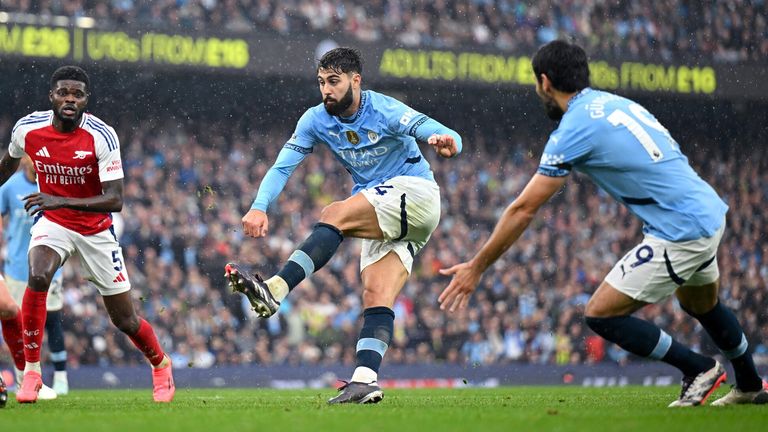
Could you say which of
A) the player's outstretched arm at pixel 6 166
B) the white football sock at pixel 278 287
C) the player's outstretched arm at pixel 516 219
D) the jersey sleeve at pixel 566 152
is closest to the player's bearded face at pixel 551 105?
the jersey sleeve at pixel 566 152

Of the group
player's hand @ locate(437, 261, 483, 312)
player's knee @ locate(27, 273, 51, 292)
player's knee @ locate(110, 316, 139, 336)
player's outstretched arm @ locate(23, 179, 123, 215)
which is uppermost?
player's outstretched arm @ locate(23, 179, 123, 215)

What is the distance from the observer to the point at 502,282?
64.8 ft

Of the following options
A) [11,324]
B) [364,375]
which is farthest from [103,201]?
[364,375]

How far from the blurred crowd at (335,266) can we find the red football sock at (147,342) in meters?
7.57

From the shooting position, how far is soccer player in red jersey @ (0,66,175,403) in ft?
25.6

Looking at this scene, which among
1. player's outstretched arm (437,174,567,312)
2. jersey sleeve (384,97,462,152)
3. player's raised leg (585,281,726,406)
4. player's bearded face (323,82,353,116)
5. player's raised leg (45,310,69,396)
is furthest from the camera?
player's raised leg (45,310,69,396)

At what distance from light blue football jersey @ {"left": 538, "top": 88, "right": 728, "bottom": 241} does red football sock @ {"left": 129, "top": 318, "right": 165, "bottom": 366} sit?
3542 millimetres

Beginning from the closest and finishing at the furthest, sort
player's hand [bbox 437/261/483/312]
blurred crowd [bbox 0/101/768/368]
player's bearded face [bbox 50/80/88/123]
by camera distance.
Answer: player's hand [bbox 437/261/483/312], player's bearded face [bbox 50/80/88/123], blurred crowd [bbox 0/101/768/368]

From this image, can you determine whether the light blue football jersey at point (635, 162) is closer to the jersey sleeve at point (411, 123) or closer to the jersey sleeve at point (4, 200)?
the jersey sleeve at point (411, 123)

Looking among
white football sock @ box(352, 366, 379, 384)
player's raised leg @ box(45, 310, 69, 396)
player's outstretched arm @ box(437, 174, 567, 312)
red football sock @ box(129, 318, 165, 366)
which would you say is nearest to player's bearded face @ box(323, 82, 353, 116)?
white football sock @ box(352, 366, 379, 384)

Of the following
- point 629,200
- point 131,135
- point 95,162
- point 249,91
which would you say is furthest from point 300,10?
point 629,200

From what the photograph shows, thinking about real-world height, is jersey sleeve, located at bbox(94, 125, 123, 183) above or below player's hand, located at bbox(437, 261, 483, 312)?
above

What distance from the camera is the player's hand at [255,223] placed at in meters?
7.20

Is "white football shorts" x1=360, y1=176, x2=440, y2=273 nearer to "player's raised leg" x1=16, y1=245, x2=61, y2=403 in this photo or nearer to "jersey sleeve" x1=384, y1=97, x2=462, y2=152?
"jersey sleeve" x1=384, y1=97, x2=462, y2=152
